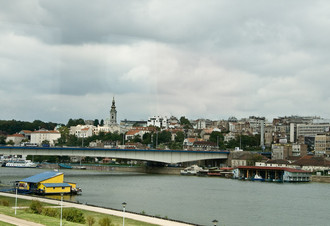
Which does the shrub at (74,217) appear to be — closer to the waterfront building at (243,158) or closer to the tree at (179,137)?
the waterfront building at (243,158)

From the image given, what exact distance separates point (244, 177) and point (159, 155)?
18212 millimetres

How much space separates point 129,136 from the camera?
637ft

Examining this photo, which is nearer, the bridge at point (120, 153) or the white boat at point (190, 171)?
the bridge at point (120, 153)

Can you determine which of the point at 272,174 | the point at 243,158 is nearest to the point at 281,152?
the point at 243,158

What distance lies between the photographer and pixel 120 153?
322 ft

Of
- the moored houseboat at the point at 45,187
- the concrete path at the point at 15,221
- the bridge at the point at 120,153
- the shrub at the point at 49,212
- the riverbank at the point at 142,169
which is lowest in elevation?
the riverbank at the point at 142,169

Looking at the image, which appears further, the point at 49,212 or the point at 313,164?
the point at 313,164

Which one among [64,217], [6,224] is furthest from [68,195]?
[6,224]

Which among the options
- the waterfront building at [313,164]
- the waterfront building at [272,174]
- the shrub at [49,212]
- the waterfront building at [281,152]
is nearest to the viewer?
the shrub at [49,212]

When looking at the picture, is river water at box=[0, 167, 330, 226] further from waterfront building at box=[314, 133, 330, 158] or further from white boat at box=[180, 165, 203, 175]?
waterfront building at box=[314, 133, 330, 158]

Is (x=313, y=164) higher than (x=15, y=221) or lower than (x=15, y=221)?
higher

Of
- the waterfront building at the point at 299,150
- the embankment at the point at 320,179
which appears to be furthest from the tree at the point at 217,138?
the embankment at the point at 320,179

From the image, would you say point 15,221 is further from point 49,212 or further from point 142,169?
point 142,169

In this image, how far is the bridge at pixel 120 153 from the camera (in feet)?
295
